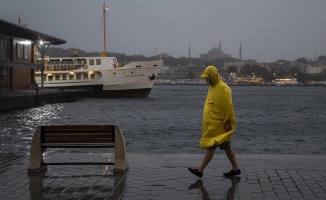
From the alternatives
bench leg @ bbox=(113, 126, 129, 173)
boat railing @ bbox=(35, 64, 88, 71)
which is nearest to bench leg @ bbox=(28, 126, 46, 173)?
bench leg @ bbox=(113, 126, 129, 173)

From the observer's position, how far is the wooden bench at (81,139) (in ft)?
27.4

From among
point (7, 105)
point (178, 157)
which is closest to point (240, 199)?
point (178, 157)

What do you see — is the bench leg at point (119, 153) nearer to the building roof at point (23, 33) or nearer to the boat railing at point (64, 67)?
the building roof at point (23, 33)

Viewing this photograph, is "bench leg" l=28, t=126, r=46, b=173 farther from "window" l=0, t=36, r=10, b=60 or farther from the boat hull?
the boat hull

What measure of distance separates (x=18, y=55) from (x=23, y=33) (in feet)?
17.1

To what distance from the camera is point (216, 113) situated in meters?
8.01

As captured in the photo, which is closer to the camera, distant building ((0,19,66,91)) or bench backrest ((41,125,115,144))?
bench backrest ((41,125,115,144))

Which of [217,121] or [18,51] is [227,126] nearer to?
[217,121]

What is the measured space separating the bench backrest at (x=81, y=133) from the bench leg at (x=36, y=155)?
10cm

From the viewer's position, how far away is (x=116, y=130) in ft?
27.6

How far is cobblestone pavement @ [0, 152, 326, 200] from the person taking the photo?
22.4 feet

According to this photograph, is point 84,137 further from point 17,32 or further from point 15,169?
point 17,32

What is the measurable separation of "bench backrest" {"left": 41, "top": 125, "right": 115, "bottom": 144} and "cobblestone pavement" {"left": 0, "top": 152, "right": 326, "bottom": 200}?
19.2 inches

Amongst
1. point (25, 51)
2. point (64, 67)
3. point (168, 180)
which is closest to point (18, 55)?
point (25, 51)
